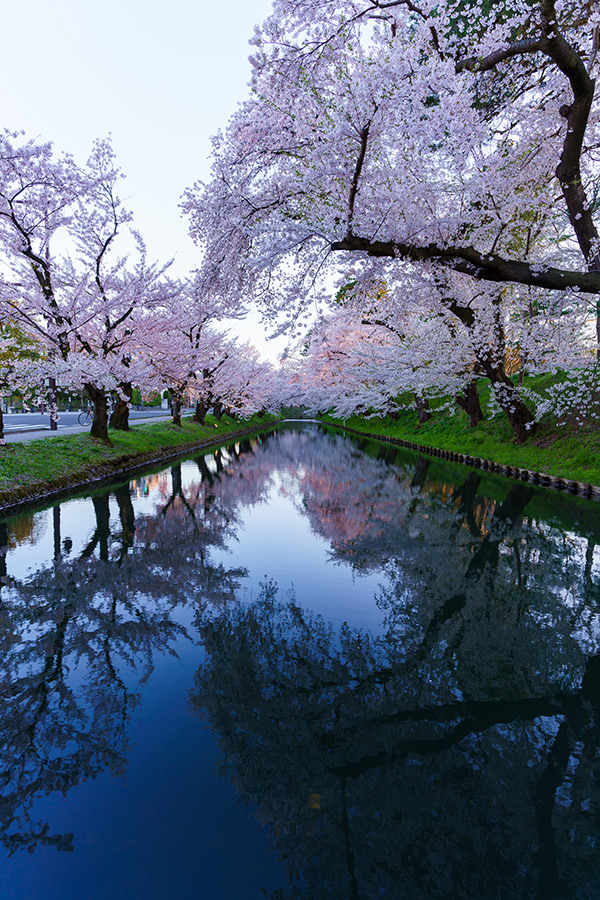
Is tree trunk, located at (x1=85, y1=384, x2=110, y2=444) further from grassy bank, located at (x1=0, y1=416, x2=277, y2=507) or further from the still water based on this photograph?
the still water

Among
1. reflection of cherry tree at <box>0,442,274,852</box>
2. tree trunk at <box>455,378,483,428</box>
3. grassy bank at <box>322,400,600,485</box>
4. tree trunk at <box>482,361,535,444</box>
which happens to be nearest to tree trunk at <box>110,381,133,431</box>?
reflection of cherry tree at <box>0,442,274,852</box>

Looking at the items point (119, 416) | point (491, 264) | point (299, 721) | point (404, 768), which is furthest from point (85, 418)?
point (404, 768)

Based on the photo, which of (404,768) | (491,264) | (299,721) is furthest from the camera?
(491,264)

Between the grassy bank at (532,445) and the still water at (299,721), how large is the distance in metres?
6.99

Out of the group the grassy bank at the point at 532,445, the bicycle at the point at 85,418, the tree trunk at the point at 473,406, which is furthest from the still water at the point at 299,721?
the bicycle at the point at 85,418

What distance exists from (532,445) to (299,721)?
16.7 metres

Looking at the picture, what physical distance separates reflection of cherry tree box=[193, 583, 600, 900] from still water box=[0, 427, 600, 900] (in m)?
0.01

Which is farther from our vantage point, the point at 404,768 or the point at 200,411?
the point at 200,411

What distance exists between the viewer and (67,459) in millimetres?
14930

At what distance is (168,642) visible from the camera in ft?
17.1

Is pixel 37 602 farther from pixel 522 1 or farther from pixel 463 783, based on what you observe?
pixel 522 1

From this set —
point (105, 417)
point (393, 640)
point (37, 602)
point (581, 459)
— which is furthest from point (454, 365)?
point (37, 602)

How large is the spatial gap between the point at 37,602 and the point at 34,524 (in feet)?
14.5

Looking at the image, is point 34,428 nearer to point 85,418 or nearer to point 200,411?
point 85,418
